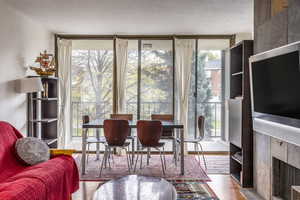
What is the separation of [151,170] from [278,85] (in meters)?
2.69

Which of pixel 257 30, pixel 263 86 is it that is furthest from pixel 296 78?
pixel 257 30

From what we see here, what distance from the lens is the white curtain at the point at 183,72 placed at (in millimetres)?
5789

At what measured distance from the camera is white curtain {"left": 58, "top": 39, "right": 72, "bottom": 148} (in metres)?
5.84

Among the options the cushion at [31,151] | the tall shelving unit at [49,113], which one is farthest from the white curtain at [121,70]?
the cushion at [31,151]

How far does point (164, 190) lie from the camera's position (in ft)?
8.34

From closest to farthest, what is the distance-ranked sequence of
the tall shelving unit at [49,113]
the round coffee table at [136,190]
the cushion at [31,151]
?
1. the round coffee table at [136,190]
2. the cushion at [31,151]
3. the tall shelving unit at [49,113]

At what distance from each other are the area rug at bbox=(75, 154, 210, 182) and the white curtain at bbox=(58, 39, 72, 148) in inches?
31.5

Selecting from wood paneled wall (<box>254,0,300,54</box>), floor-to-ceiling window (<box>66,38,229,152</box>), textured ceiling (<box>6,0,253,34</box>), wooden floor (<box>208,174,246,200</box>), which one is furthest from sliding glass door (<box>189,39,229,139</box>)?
wood paneled wall (<box>254,0,300,54</box>)

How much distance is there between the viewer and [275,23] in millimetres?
2912

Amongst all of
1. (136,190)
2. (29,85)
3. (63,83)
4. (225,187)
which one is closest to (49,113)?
(63,83)

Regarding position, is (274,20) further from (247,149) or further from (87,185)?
(87,185)

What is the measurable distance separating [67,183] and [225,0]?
305 centimetres

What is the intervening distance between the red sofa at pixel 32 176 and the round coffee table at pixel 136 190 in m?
0.47

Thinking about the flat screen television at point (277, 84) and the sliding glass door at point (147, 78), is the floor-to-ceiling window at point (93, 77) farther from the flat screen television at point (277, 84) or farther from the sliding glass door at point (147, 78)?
the flat screen television at point (277, 84)
